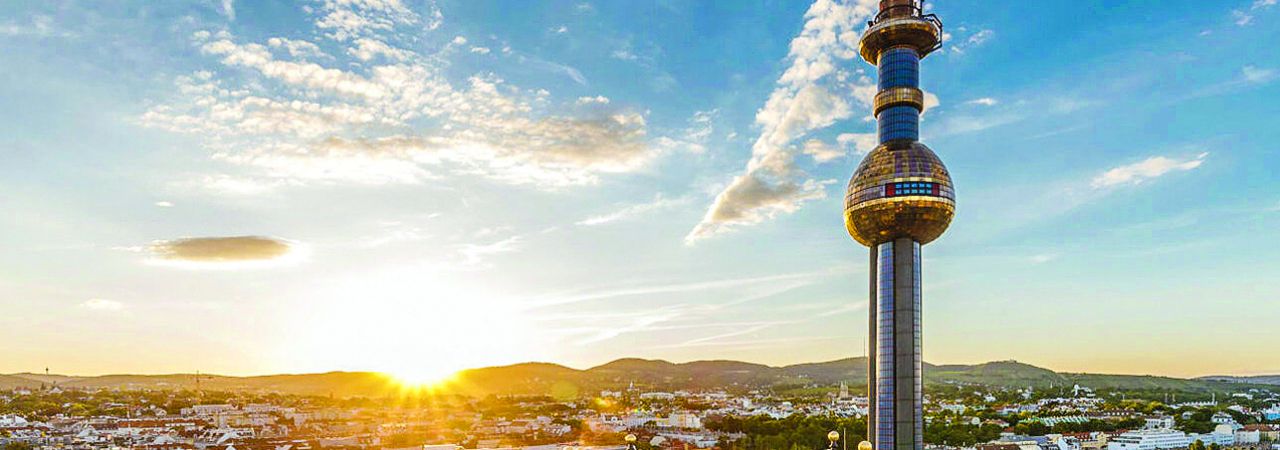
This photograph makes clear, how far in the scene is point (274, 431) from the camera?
372 ft

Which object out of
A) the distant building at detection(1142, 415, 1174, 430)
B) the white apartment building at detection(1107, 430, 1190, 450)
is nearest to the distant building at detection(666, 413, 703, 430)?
the white apartment building at detection(1107, 430, 1190, 450)

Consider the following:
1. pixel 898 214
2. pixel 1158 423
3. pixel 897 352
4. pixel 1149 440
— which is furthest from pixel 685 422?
pixel 898 214

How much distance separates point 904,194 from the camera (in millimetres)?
54188

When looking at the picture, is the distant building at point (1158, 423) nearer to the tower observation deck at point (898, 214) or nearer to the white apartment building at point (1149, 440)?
the white apartment building at point (1149, 440)

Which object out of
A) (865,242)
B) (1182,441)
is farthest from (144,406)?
(1182,441)

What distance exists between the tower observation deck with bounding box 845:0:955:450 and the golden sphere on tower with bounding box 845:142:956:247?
6 cm

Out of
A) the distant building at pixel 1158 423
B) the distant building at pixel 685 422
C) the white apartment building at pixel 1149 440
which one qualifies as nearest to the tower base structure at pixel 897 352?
the white apartment building at pixel 1149 440

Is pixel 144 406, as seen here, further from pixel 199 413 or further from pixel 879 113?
pixel 879 113

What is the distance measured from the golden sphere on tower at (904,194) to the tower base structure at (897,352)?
115 cm

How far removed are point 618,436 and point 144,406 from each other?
97.3 m

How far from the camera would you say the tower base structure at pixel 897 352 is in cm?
5369

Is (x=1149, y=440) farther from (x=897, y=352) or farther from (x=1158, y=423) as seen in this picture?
(x=897, y=352)

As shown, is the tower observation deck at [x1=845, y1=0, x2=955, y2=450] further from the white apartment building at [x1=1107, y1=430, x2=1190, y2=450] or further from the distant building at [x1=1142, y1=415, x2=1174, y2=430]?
the distant building at [x1=1142, y1=415, x2=1174, y2=430]

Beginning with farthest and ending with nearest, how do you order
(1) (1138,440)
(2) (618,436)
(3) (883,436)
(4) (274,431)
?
(4) (274,431), (2) (618,436), (1) (1138,440), (3) (883,436)
